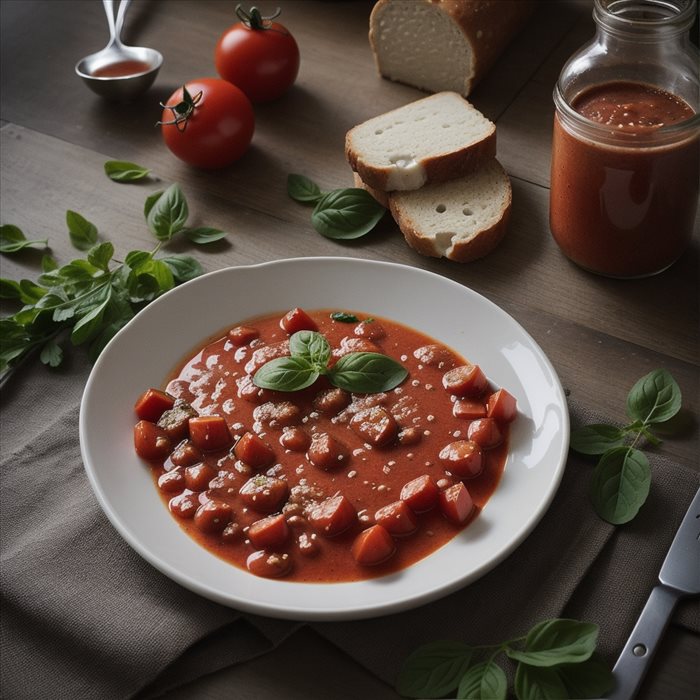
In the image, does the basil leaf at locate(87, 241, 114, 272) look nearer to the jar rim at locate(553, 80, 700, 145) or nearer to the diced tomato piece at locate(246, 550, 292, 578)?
the diced tomato piece at locate(246, 550, 292, 578)

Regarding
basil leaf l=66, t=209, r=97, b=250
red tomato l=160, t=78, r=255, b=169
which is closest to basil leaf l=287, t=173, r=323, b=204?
red tomato l=160, t=78, r=255, b=169

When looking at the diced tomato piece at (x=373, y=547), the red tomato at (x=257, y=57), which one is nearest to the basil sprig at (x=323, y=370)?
the diced tomato piece at (x=373, y=547)

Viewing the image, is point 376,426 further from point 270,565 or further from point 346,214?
point 346,214

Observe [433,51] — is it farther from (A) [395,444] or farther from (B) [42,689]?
(B) [42,689]

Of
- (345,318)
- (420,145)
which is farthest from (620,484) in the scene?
(420,145)

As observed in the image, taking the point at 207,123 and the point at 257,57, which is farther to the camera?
the point at 257,57

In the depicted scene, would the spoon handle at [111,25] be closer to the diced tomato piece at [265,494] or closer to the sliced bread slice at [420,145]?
the sliced bread slice at [420,145]
